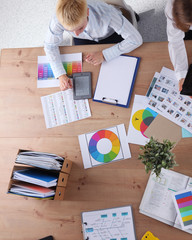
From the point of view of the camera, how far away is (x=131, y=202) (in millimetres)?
1148

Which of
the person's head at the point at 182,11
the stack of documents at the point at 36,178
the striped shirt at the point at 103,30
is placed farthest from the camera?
the striped shirt at the point at 103,30

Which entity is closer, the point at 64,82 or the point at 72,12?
the point at 72,12

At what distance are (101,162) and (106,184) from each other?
0.12m

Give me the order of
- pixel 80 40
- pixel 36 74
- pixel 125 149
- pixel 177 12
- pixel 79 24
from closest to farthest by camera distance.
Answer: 1. pixel 177 12
2. pixel 79 24
3. pixel 125 149
4. pixel 36 74
5. pixel 80 40

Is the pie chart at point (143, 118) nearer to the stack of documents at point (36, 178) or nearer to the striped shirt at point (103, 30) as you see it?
the striped shirt at point (103, 30)

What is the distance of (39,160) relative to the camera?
1.08 metres

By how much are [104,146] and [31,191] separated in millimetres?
429

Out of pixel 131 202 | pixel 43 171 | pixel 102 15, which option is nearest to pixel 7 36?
pixel 102 15

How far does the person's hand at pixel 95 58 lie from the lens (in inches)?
50.5

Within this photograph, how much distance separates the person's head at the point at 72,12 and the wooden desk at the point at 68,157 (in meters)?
0.26

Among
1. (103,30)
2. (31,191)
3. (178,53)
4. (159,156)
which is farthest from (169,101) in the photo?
(31,191)

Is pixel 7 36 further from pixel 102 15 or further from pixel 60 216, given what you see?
pixel 60 216

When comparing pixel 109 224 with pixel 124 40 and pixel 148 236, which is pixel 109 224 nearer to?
pixel 148 236

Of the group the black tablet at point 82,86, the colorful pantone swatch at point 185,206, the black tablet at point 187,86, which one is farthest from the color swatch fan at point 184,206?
the black tablet at point 82,86
